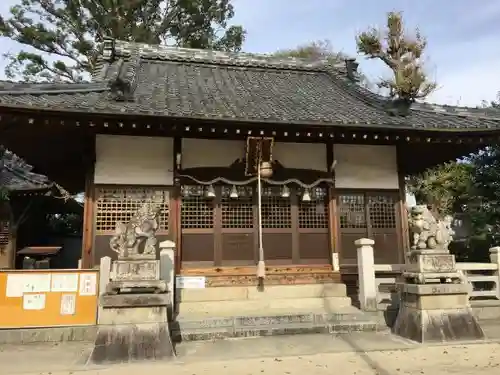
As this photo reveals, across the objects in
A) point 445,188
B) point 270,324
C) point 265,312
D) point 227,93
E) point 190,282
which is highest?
point 227,93

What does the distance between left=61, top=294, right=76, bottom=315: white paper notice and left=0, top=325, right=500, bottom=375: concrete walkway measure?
68cm

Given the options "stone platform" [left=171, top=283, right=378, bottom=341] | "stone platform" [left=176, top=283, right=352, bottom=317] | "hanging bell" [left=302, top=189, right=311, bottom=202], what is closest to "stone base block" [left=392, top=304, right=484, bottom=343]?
"stone platform" [left=171, top=283, right=378, bottom=341]

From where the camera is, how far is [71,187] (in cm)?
1617

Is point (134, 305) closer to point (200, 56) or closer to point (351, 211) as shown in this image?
point (351, 211)

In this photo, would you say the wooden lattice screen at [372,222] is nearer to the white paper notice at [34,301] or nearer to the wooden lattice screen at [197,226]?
the wooden lattice screen at [197,226]

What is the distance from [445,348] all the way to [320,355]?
2248 mm

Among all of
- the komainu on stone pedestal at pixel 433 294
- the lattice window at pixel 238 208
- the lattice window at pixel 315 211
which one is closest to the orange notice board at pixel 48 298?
the lattice window at pixel 238 208

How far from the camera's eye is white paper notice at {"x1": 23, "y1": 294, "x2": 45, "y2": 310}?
28.6ft

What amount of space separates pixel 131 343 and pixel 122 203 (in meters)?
4.15

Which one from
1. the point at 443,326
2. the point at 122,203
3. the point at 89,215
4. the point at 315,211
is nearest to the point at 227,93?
the point at 315,211

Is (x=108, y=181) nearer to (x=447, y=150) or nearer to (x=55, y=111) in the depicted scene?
(x=55, y=111)

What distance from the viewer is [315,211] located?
1138 cm

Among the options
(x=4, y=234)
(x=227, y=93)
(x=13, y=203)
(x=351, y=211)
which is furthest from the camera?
(x=4, y=234)

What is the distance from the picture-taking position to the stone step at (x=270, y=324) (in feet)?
27.4
